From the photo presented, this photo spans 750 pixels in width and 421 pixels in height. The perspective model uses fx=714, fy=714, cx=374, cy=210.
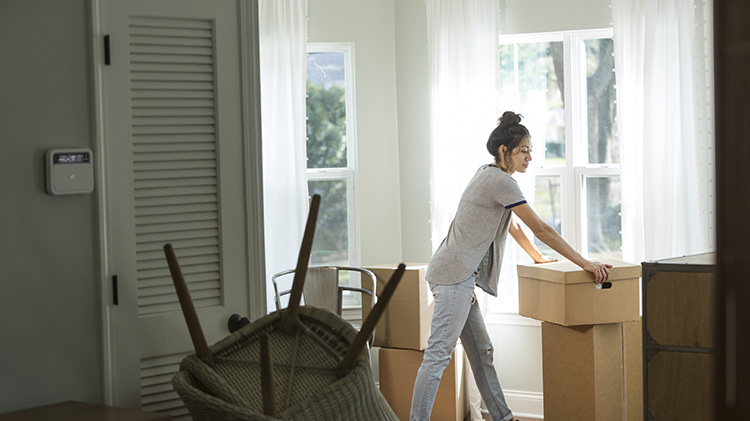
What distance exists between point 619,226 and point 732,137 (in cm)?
409

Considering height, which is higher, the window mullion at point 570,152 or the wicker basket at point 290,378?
the window mullion at point 570,152

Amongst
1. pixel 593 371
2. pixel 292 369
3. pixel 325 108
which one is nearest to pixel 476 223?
pixel 593 371

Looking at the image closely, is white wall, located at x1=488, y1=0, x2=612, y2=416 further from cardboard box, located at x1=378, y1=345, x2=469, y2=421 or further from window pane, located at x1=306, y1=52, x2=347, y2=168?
window pane, located at x1=306, y1=52, x2=347, y2=168

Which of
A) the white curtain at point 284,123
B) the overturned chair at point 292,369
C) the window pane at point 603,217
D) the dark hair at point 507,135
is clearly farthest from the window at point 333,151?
the overturned chair at point 292,369

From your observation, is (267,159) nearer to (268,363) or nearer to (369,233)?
(369,233)

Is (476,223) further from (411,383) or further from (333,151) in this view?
(333,151)

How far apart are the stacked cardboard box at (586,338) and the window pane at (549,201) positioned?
25.0 inches

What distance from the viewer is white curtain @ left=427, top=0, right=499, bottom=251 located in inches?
160

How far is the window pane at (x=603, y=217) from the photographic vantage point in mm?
4078

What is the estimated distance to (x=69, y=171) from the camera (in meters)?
1.89

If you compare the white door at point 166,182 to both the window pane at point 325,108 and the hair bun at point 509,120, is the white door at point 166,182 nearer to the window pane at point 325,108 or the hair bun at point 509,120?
the hair bun at point 509,120

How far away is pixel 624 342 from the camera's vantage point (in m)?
3.50

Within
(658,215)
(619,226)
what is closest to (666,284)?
(658,215)

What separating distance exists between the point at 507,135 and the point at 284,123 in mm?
1335
